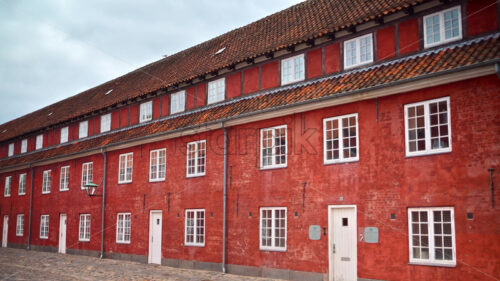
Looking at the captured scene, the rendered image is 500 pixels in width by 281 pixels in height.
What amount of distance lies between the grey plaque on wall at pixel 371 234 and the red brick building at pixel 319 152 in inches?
2.1

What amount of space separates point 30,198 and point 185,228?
16900 millimetres

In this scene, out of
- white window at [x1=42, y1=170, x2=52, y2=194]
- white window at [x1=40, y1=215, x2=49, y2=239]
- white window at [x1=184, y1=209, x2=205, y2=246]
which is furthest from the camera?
white window at [x1=42, y1=170, x2=52, y2=194]

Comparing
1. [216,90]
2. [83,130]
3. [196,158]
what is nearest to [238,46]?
[216,90]

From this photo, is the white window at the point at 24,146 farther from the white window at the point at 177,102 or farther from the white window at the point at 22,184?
the white window at the point at 177,102

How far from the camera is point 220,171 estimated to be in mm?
18578

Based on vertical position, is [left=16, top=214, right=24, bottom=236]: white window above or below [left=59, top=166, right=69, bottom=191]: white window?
below

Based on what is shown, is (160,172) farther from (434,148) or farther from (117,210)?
(434,148)

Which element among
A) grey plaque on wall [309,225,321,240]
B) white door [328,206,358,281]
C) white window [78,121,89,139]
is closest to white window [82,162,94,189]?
white window [78,121,89,139]

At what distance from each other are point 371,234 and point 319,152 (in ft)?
9.93

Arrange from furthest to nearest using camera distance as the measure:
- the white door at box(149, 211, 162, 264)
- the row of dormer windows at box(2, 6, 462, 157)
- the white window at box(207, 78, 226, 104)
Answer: the white door at box(149, 211, 162, 264)
the white window at box(207, 78, 226, 104)
the row of dormer windows at box(2, 6, 462, 157)

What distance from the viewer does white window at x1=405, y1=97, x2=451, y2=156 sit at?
12.4 metres

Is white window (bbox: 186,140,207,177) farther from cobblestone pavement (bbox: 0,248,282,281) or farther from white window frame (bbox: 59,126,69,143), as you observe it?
white window frame (bbox: 59,126,69,143)

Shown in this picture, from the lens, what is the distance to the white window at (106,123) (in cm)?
2733

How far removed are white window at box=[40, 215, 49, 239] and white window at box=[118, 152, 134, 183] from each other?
8942 mm
